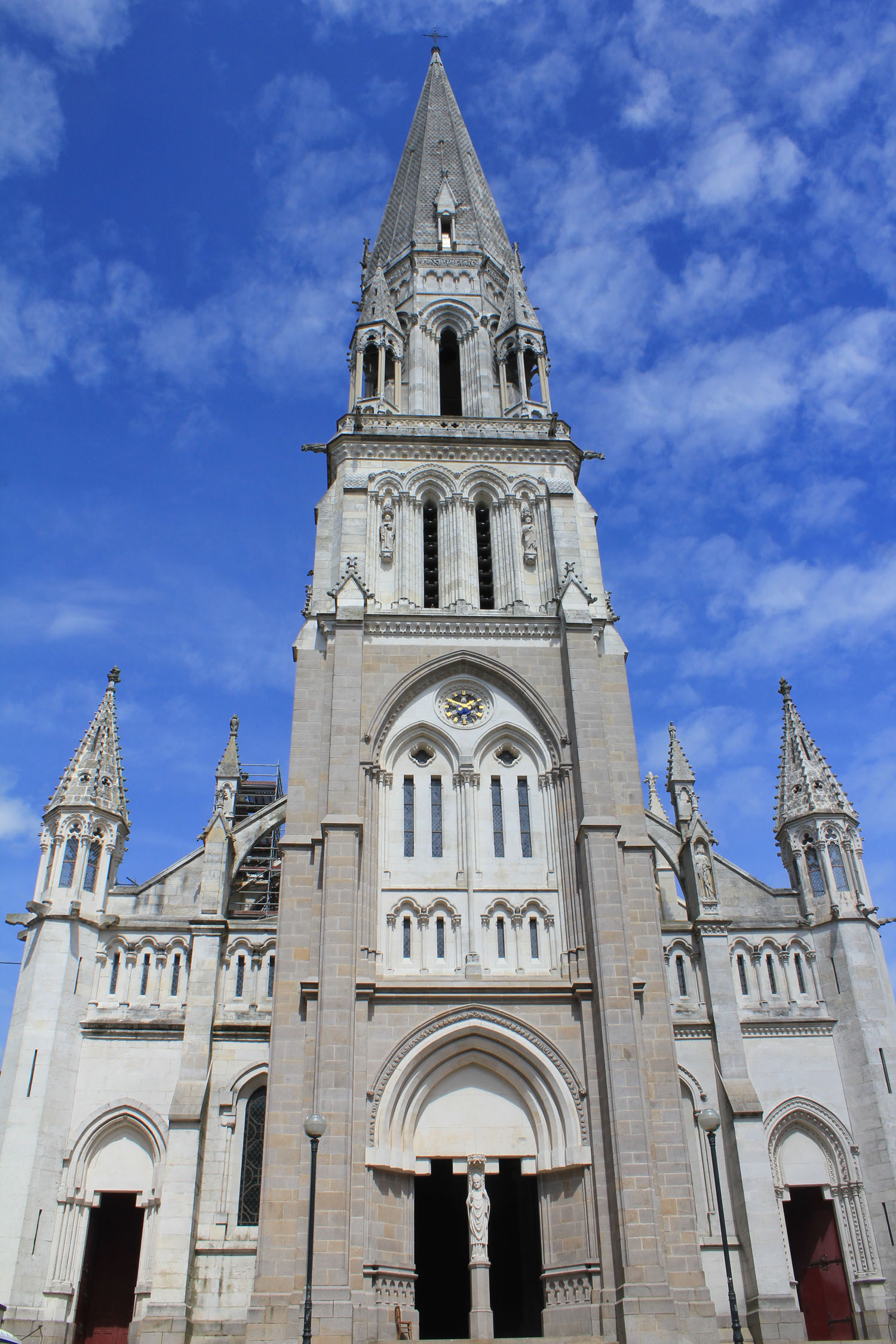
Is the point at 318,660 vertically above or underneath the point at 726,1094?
above

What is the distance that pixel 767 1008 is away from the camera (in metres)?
26.0

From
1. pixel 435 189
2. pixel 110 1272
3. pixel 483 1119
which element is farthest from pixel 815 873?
pixel 435 189

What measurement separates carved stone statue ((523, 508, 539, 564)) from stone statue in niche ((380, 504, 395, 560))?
3.67m

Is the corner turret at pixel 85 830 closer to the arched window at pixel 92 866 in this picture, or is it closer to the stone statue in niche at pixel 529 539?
the arched window at pixel 92 866

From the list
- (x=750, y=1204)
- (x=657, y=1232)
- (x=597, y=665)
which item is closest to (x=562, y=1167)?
(x=657, y=1232)

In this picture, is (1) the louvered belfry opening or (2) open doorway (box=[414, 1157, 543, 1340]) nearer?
(2) open doorway (box=[414, 1157, 543, 1340])

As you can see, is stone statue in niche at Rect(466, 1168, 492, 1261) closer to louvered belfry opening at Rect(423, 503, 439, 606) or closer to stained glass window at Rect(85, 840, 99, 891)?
stained glass window at Rect(85, 840, 99, 891)

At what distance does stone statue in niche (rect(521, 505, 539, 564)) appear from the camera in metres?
29.8

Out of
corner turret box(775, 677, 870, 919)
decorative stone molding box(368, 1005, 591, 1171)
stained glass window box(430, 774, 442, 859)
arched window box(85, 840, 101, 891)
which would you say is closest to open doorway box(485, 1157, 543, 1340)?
decorative stone molding box(368, 1005, 591, 1171)

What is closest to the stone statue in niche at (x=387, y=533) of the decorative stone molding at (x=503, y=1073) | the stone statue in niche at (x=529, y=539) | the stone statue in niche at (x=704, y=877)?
the stone statue in niche at (x=529, y=539)

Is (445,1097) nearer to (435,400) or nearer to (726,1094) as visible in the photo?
(726,1094)

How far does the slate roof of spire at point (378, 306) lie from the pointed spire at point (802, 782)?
17462 mm

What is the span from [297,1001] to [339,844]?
10.9 ft

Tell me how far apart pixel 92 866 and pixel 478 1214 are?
12191 mm
